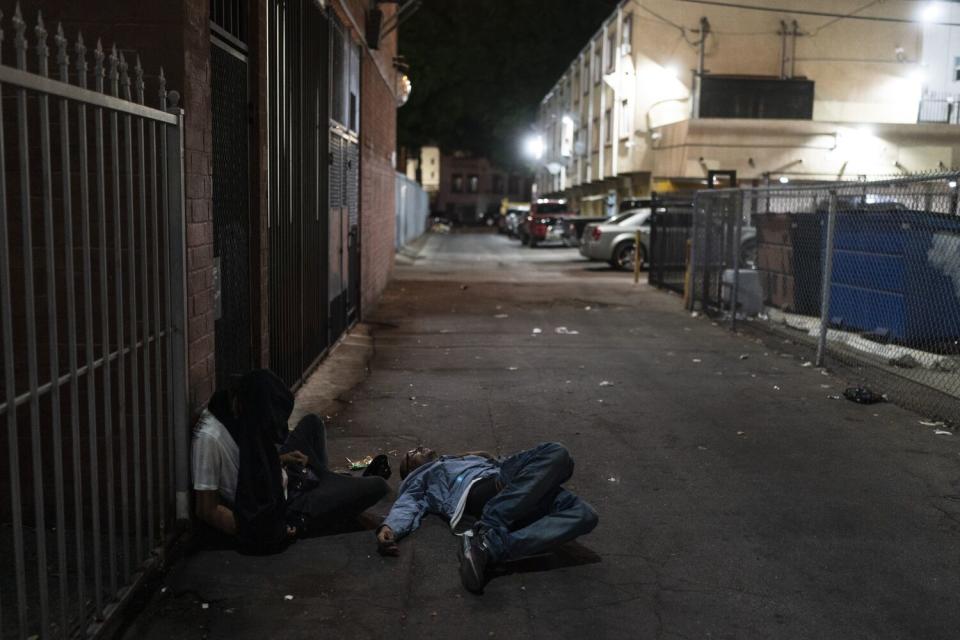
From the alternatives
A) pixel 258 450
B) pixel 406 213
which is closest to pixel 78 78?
pixel 258 450

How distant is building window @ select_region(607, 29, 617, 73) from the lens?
33562 mm

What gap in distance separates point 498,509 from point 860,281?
8351mm

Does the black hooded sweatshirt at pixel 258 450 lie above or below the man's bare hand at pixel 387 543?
above

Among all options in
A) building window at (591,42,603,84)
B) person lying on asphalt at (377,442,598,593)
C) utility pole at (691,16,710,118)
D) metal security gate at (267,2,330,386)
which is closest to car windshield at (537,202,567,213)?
building window at (591,42,603,84)

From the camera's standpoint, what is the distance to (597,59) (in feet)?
127

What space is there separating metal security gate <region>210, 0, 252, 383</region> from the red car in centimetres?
2790

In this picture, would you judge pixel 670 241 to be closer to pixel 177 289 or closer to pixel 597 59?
pixel 177 289

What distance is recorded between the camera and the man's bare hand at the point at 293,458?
486cm

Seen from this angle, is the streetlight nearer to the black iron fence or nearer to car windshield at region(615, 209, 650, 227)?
car windshield at region(615, 209, 650, 227)

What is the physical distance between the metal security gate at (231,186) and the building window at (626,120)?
2610 centimetres

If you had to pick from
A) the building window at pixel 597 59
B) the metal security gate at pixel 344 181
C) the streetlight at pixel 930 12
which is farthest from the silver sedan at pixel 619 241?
the building window at pixel 597 59

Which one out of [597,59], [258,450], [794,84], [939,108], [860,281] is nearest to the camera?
[258,450]

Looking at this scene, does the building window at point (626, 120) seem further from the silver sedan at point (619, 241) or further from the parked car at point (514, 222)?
the parked car at point (514, 222)

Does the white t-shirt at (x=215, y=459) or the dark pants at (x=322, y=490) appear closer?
the white t-shirt at (x=215, y=459)
